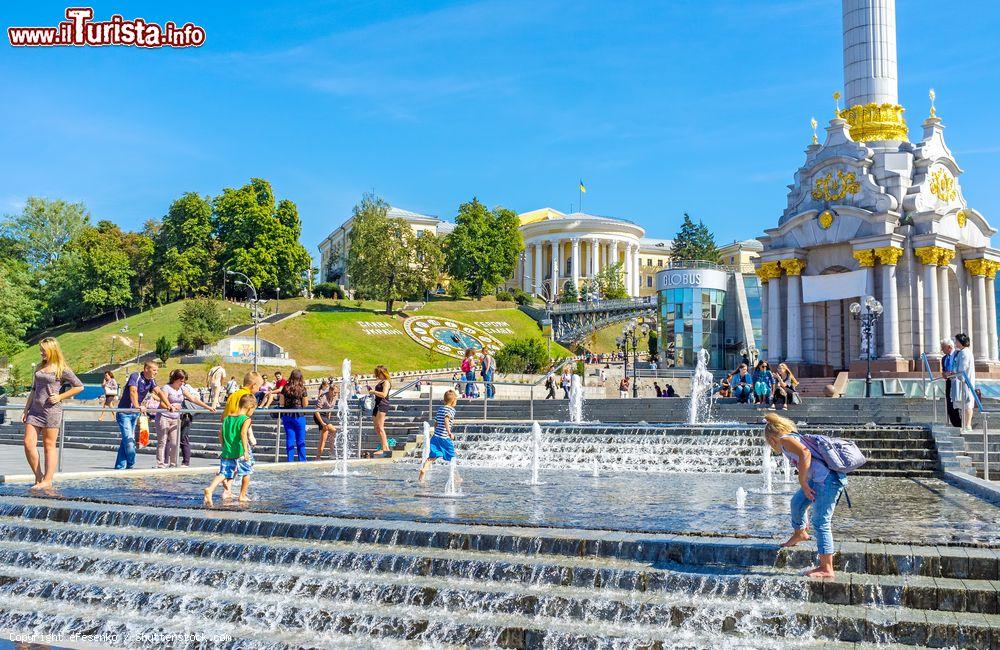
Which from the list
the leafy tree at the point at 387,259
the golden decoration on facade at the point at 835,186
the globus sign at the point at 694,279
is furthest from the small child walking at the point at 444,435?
the leafy tree at the point at 387,259

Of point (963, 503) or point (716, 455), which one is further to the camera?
point (716, 455)

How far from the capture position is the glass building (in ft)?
180

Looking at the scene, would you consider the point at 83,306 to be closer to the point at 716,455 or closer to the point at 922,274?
the point at 922,274

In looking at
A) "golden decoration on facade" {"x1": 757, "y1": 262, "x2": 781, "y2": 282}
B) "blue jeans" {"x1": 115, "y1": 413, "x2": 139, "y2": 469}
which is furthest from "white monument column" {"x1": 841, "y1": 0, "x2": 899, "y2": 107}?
"blue jeans" {"x1": 115, "y1": 413, "x2": 139, "y2": 469}

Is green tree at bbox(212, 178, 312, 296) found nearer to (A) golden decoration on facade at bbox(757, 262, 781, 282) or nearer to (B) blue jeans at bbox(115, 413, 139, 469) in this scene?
(A) golden decoration on facade at bbox(757, 262, 781, 282)

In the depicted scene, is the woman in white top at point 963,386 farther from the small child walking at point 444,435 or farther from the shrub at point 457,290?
the shrub at point 457,290

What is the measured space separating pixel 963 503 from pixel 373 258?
256 feet

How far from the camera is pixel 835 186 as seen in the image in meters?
37.4

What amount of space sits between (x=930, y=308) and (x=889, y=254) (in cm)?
272

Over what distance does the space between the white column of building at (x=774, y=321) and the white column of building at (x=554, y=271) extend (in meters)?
78.8

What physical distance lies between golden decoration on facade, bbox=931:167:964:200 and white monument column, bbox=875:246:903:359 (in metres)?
3.66

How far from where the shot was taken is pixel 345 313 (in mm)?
86688

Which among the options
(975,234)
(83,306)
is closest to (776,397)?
(975,234)

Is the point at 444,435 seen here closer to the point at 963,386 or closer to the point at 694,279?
the point at 963,386
